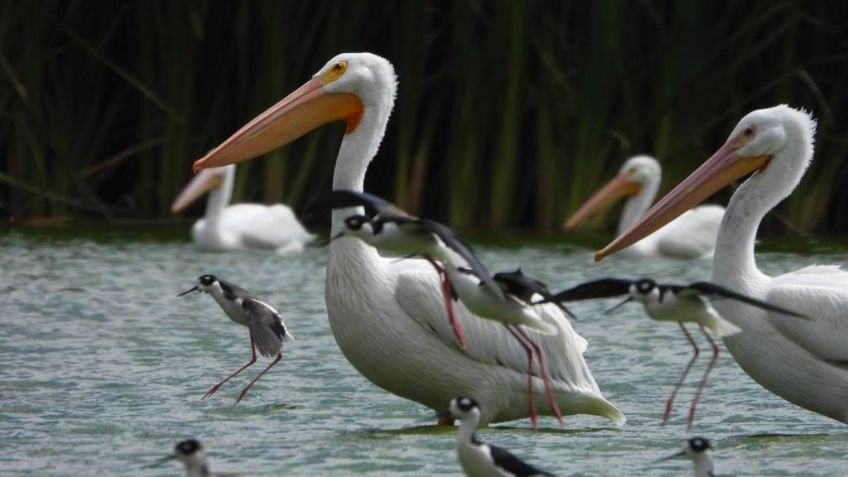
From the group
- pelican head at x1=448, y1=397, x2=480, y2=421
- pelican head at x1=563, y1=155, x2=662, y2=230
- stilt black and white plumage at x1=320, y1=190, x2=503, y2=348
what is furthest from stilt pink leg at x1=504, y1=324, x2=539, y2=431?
pelican head at x1=563, y1=155, x2=662, y2=230

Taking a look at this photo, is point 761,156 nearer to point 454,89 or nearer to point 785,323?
point 785,323

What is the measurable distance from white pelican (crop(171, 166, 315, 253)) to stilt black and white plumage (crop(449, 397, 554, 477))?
762 centimetres

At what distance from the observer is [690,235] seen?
1212 cm

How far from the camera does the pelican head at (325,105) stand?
6.16 m

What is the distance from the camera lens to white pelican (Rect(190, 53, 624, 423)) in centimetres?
554

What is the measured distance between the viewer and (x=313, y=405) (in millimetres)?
6309

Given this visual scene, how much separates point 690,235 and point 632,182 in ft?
1.90

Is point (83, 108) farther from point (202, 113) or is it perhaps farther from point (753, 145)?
point (753, 145)

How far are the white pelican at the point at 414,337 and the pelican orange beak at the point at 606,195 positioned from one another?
592cm

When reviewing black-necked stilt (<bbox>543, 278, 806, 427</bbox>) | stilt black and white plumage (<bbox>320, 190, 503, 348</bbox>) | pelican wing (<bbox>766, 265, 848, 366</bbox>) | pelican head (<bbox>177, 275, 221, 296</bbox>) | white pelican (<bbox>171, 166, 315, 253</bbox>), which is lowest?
white pelican (<bbox>171, 166, 315, 253</bbox>)

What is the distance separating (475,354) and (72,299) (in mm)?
4367

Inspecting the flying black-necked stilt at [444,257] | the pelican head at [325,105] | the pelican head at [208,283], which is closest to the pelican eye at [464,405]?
the flying black-necked stilt at [444,257]

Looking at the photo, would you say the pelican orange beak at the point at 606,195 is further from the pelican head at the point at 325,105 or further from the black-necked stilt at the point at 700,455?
the black-necked stilt at the point at 700,455

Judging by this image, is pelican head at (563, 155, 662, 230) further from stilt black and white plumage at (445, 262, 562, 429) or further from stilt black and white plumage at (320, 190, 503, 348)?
stilt black and white plumage at (320, 190, 503, 348)
